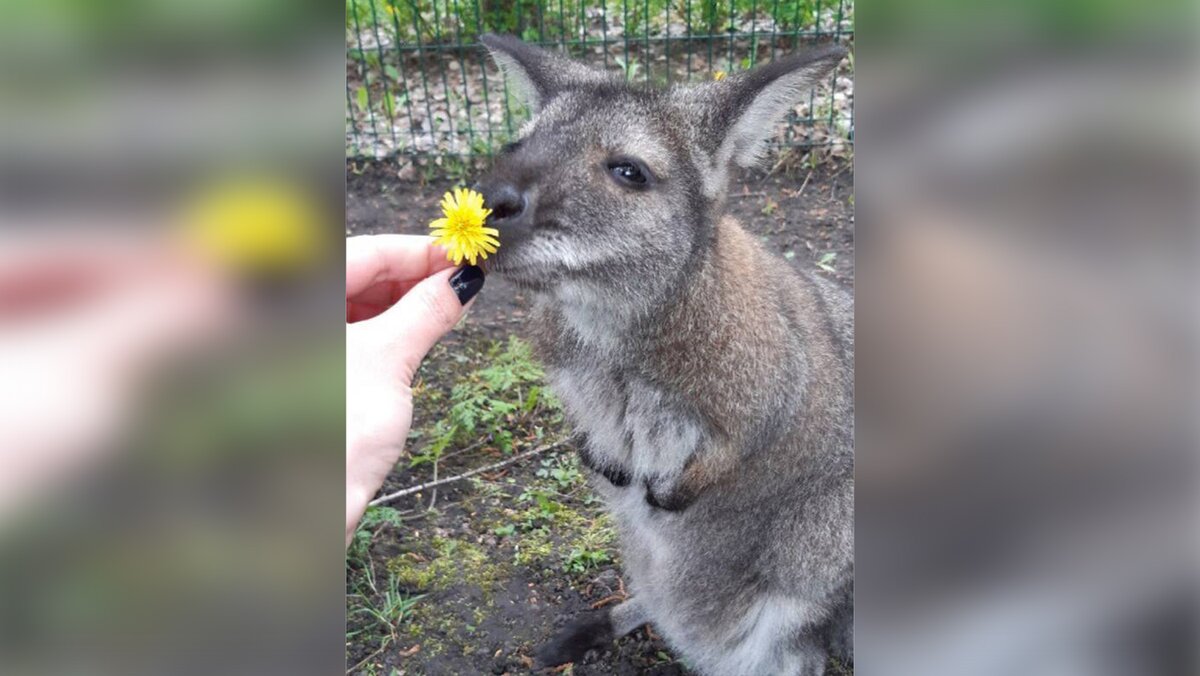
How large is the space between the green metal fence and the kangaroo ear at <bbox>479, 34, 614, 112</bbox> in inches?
103

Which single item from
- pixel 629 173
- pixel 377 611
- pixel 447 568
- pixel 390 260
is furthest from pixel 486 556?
pixel 629 173

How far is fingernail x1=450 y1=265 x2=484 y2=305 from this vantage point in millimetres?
2090

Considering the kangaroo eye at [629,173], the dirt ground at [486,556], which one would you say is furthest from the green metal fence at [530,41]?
the kangaroo eye at [629,173]

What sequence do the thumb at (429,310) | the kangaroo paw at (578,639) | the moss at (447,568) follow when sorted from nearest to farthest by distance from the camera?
1. the thumb at (429,310)
2. the kangaroo paw at (578,639)
3. the moss at (447,568)

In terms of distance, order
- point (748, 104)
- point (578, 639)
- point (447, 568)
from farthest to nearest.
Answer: point (447, 568)
point (578, 639)
point (748, 104)

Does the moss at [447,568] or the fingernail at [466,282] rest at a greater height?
the fingernail at [466,282]
